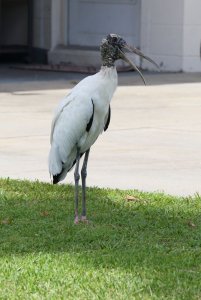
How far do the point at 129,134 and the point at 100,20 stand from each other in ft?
29.3

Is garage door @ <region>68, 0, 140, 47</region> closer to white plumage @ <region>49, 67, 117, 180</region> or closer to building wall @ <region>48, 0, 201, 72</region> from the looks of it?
building wall @ <region>48, 0, 201, 72</region>

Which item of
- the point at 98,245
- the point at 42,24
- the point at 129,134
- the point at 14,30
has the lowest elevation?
the point at 14,30

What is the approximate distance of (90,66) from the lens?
67.6ft

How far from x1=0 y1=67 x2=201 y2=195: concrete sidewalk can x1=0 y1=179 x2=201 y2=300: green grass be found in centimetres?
69

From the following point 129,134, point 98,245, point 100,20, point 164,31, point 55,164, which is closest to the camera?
point 98,245

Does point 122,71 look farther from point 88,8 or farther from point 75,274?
point 75,274

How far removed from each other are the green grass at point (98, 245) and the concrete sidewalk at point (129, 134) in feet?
2.28

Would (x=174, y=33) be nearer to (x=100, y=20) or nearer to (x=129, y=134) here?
(x=100, y=20)

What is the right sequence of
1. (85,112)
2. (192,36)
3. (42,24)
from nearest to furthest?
(85,112) → (192,36) → (42,24)

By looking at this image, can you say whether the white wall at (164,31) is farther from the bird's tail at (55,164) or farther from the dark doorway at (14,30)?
the bird's tail at (55,164)

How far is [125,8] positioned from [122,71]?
177 centimetres

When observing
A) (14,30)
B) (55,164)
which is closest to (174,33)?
(14,30)

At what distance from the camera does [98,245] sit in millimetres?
7453

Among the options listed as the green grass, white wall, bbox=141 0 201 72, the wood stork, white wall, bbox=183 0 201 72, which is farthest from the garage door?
the wood stork
